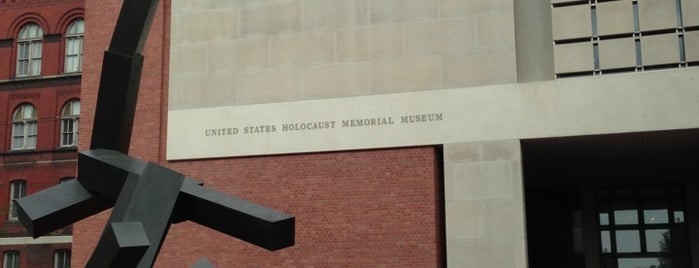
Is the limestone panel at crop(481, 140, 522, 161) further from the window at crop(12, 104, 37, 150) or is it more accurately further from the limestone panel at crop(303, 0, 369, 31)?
the window at crop(12, 104, 37, 150)

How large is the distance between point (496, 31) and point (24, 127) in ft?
93.3

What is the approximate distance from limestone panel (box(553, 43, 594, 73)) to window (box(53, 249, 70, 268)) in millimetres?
26108

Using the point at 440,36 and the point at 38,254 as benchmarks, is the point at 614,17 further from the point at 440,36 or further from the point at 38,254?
the point at 38,254

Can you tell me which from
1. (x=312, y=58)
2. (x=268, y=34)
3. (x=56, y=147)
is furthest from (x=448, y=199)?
(x=56, y=147)

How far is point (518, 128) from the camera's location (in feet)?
67.2

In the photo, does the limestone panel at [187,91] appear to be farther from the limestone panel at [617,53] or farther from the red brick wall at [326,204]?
the limestone panel at [617,53]

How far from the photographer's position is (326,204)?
71.3ft

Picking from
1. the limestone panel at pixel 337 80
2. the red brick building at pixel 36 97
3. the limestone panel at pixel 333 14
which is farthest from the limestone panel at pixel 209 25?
the red brick building at pixel 36 97

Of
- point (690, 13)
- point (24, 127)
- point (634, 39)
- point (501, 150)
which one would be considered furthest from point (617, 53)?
point (24, 127)

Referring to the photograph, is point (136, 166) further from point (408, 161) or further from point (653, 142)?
point (653, 142)

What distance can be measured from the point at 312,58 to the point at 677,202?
1244 cm

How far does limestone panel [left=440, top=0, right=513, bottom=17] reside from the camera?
21250 millimetres

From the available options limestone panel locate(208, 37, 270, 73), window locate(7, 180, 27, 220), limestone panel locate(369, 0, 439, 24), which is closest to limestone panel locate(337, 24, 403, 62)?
limestone panel locate(369, 0, 439, 24)

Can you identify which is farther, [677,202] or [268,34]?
[677,202]
